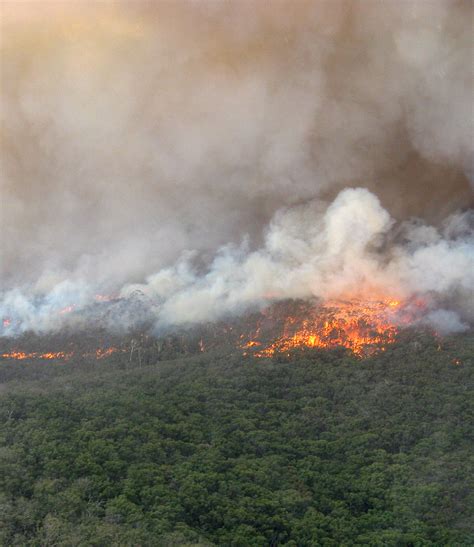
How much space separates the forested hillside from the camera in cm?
2089

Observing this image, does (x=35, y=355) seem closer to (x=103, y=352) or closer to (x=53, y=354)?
(x=53, y=354)

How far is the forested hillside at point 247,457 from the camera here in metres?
20.9

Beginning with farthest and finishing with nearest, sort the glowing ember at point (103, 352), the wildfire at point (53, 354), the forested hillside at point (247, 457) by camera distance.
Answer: the wildfire at point (53, 354), the glowing ember at point (103, 352), the forested hillside at point (247, 457)

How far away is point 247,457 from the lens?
26266mm

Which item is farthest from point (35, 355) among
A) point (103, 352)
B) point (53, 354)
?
point (103, 352)

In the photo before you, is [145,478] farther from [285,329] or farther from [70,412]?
[285,329]

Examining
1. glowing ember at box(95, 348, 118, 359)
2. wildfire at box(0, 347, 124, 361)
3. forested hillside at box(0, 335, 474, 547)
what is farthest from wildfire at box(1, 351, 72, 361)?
forested hillside at box(0, 335, 474, 547)

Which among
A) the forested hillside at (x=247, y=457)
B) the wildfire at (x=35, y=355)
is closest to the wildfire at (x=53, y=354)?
the wildfire at (x=35, y=355)

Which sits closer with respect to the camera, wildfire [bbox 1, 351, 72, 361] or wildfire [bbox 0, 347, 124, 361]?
wildfire [bbox 0, 347, 124, 361]

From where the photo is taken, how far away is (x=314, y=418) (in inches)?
1216

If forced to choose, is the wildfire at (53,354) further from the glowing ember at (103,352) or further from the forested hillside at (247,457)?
the forested hillside at (247,457)

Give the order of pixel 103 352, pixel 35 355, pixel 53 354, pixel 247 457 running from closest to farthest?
pixel 247 457, pixel 103 352, pixel 35 355, pixel 53 354

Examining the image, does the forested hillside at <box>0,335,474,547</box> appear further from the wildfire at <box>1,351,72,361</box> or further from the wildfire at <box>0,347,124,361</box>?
the wildfire at <box>1,351,72,361</box>

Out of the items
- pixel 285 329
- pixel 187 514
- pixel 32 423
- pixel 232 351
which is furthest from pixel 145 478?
pixel 285 329
